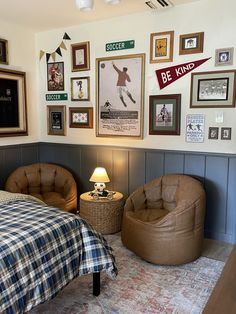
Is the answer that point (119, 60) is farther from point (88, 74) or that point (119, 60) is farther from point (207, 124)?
point (207, 124)

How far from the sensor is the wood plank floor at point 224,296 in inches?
56.4

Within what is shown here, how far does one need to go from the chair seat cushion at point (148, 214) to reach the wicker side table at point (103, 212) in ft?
1.31

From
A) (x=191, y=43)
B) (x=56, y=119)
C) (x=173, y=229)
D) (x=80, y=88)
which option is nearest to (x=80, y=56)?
(x=80, y=88)

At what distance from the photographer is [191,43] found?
310cm

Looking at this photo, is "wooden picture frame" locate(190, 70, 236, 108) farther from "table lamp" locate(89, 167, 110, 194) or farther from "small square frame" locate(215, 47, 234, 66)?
"table lamp" locate(89, 167, 110, 194)

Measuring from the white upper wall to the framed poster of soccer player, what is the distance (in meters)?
1.10

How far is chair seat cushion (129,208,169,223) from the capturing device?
110 inches

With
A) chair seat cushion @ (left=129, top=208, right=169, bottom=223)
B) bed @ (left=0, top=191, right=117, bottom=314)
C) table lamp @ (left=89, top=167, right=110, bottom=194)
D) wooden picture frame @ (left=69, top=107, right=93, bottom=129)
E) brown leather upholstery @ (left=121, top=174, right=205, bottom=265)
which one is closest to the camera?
bed @ (left=0, top=191, right=117, bottom=314)

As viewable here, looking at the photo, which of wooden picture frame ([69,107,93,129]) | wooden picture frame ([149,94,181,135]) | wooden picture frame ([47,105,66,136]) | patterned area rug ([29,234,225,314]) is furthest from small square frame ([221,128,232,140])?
wooden picture frame ([47,105,66,136])

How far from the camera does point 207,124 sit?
123 inches

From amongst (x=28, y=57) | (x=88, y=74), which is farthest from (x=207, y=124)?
(x=28, y=57)

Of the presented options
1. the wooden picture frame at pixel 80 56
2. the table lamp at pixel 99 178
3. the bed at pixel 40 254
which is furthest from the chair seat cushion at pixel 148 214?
the wooden picture frame at pixel 80 56

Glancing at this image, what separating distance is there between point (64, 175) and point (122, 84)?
1413 millimetres

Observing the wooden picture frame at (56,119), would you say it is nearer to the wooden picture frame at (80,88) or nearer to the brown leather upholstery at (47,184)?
the wooden picture frame at (80,88)
